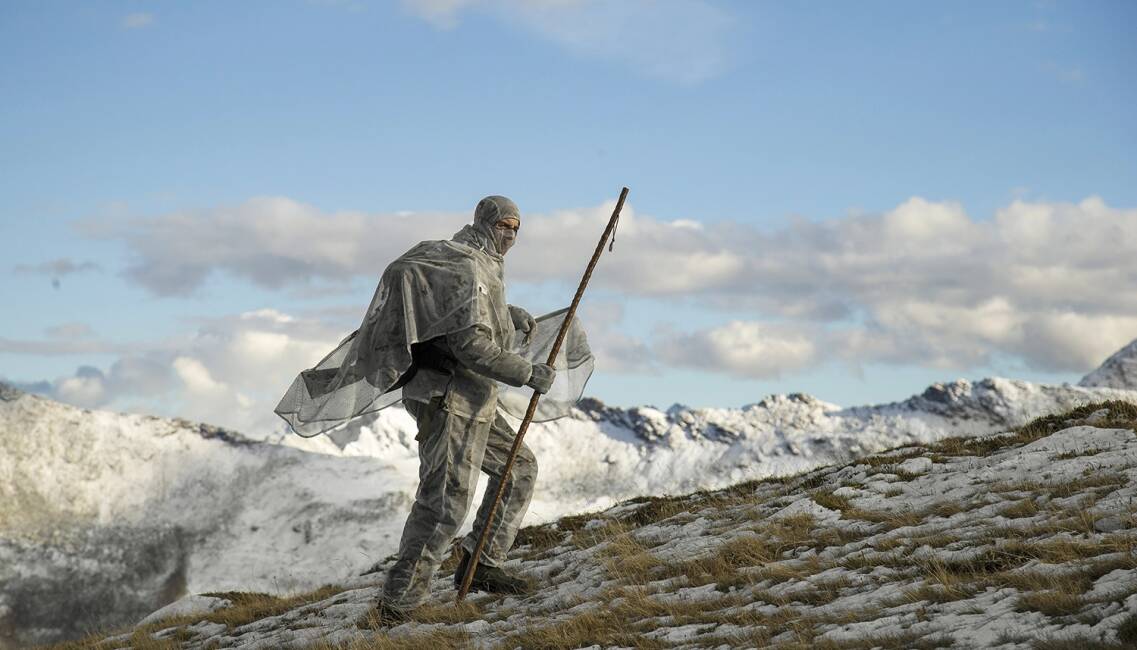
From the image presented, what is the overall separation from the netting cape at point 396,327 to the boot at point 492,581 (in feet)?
6.58

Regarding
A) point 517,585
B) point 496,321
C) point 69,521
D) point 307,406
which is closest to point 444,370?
point 496,321

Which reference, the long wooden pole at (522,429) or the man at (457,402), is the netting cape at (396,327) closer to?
the man at (457,402)

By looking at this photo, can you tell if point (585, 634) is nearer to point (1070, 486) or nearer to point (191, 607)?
point (1070, 486)

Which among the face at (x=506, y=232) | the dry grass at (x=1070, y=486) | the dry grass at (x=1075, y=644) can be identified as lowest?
the dry grass at (x=1075, y=644)

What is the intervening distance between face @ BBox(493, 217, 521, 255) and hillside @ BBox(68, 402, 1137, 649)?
11.7ft

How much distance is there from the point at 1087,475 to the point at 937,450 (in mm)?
3714

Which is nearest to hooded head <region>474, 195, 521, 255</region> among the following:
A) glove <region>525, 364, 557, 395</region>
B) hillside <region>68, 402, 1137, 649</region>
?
glove <region>525, 364, 557, 395</region>

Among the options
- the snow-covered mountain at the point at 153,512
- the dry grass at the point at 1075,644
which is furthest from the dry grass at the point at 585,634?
the snow-covered mountain at the point at 153,512

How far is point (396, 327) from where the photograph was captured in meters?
11.0

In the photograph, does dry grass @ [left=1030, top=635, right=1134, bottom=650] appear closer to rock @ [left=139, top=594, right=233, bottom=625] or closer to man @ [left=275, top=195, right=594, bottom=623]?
man @ [left=275, top=195, right=594, bottom=623]

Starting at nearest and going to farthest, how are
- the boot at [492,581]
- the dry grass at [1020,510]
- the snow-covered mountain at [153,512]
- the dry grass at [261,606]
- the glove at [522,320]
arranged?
the dry grass at [1020,510] → the boot at [492,581] → the glove at [522,320] → the dry grass at [261,606] → the snow-covered mountain at [153,512]

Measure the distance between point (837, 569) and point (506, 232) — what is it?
4.66 meters

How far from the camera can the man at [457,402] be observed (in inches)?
429

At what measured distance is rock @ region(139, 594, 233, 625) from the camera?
1611 cm
